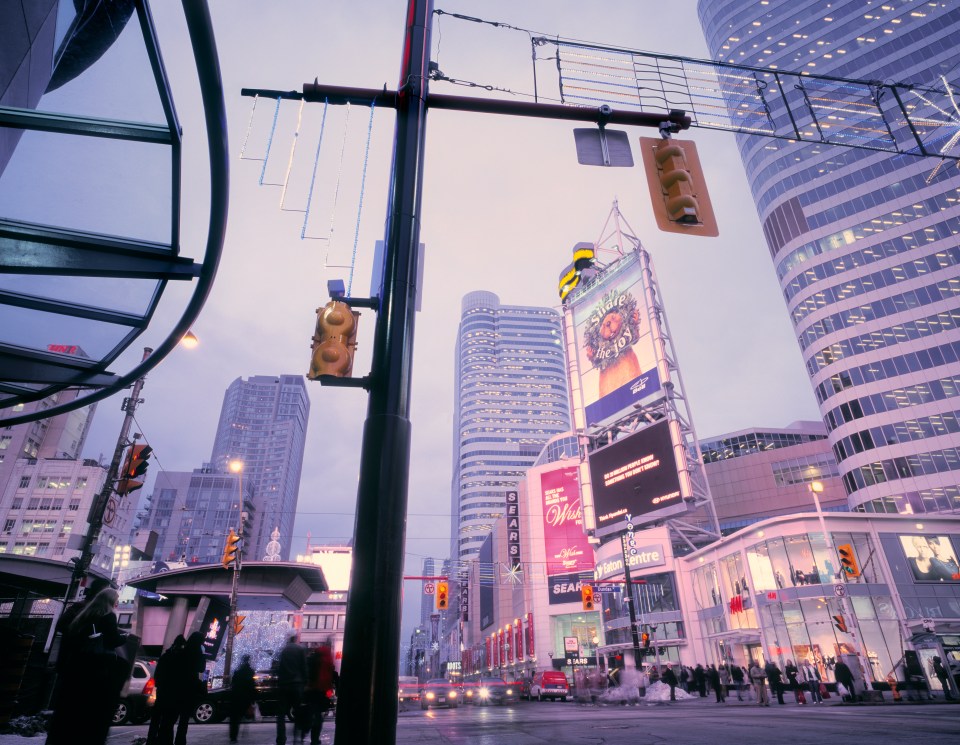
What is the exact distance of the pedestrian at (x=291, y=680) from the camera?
8.70 meters

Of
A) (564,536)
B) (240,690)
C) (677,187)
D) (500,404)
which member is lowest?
(240,690)

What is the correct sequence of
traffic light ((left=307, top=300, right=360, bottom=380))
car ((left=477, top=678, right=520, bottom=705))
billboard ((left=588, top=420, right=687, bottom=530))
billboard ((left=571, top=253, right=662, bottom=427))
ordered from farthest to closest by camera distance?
billboard ((left=571, top=253, right=662, bottom=427))
billboard ((left=588, top=420, right=687, bottom=530))
car ((left=477, top=678, right=520, bottom=705))
traffic light ((left=307, top=300, right=360, bottom=380))

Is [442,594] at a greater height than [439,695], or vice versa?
[442,594]

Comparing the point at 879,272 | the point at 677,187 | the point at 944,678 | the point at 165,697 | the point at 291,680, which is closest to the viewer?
the point at 677,187

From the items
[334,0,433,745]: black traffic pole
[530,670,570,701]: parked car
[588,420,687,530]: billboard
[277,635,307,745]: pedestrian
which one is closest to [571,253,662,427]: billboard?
[588,420,687,530]: billboard

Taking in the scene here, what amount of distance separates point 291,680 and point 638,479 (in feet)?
121

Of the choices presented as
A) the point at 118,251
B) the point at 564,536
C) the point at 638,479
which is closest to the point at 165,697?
the point at 118,251

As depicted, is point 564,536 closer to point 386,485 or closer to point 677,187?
point 677,187

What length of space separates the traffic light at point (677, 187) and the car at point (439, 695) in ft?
94.6

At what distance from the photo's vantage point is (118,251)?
21.8 ft

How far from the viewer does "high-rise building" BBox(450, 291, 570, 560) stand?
15662 centimetres

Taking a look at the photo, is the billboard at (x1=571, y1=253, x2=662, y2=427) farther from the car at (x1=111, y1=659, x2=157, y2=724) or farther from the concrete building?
the car at (x1=111, y1=659, x2=157, y2=724)

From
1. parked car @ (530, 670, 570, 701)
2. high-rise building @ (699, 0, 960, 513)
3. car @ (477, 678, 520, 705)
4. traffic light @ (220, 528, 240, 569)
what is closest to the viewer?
traffic light @ (220, 528, 240, 569)

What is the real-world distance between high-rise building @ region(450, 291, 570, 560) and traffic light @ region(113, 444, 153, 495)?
136022mm
